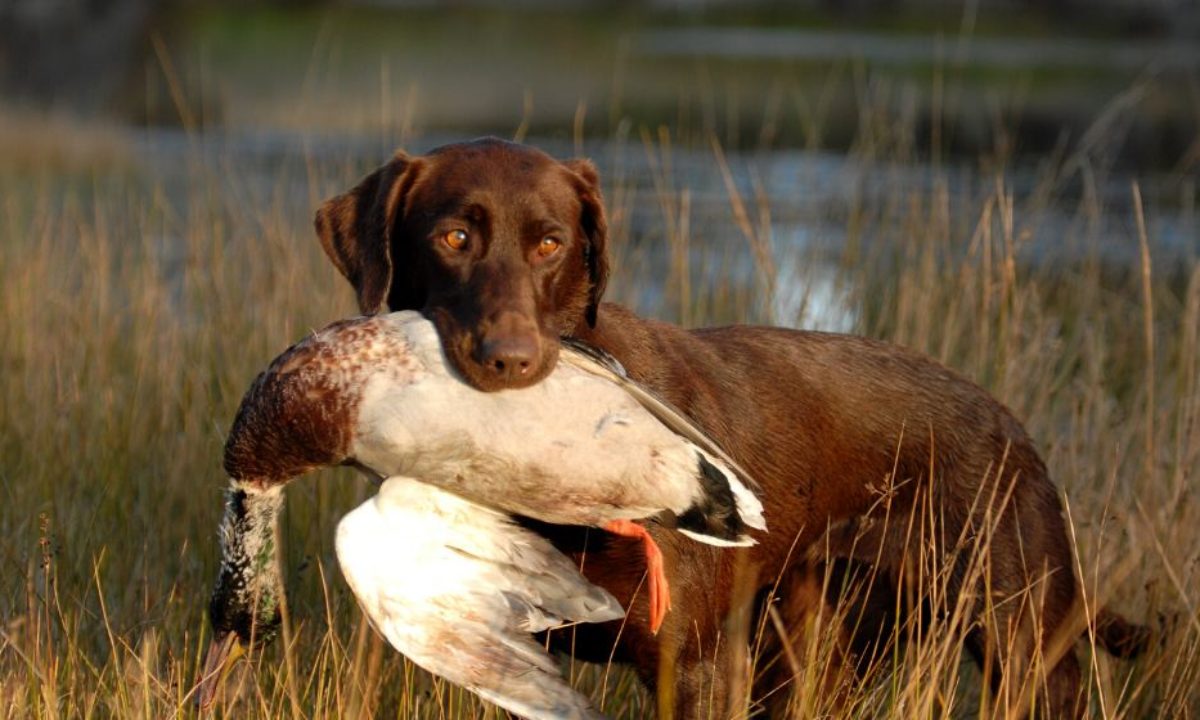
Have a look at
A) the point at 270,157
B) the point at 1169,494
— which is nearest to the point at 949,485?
the point at 1169,494

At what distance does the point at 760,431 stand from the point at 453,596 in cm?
105

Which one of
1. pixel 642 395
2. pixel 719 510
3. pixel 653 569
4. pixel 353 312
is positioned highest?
pixel 642 395

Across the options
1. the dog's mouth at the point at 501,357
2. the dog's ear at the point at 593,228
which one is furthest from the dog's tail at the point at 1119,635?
the dog's mouth at the point at 501,357

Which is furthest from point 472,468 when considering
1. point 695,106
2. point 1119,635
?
point 695,106

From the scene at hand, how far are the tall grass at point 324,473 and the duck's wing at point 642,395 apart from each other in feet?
1.63

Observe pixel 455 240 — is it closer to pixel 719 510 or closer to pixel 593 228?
pixel 593 228

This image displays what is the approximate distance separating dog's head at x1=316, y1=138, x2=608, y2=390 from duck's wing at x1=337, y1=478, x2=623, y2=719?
398 mm

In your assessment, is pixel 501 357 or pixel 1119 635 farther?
pixel 1119 635

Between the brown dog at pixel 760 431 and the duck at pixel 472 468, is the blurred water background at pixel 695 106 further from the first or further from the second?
the duck at pixel 472 468

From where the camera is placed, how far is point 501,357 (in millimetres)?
2711

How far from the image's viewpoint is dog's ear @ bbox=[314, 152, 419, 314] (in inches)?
130

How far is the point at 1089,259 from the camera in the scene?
6699mm

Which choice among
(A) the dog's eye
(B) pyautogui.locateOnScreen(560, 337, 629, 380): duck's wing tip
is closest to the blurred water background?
(A) the dog's eye

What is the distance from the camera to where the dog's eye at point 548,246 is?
3.23 meters
